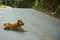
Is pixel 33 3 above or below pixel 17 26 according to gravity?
below

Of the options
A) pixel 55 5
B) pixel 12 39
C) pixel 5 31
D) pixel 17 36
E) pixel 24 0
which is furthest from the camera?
pixel 24 0

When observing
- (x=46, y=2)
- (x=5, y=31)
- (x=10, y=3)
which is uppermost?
(x=5, y=31)

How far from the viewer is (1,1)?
52281 millimetres

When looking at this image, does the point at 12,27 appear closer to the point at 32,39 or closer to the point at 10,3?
the point at 32,39

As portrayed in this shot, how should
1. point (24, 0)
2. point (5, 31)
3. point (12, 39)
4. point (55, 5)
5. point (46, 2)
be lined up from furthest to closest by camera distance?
point (24, 0)
point (46, 2)
point (55, 5)
point (5, 31)
point (12, 39)

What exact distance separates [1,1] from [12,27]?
137 ft

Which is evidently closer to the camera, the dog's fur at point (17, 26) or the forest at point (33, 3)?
the dog's fur at point (17, 26)

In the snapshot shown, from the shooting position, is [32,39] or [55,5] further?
[55,5]

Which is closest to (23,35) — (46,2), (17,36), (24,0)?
(17,36)

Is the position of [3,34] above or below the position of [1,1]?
above

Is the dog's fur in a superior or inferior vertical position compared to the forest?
superior

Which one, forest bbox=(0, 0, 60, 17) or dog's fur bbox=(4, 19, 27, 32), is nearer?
dog's fur bbox=(4, 19, 27, 32)

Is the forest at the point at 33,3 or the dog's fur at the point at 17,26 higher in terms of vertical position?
the dog's fur at the point at 17,26

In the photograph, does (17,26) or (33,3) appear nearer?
(17,26)
